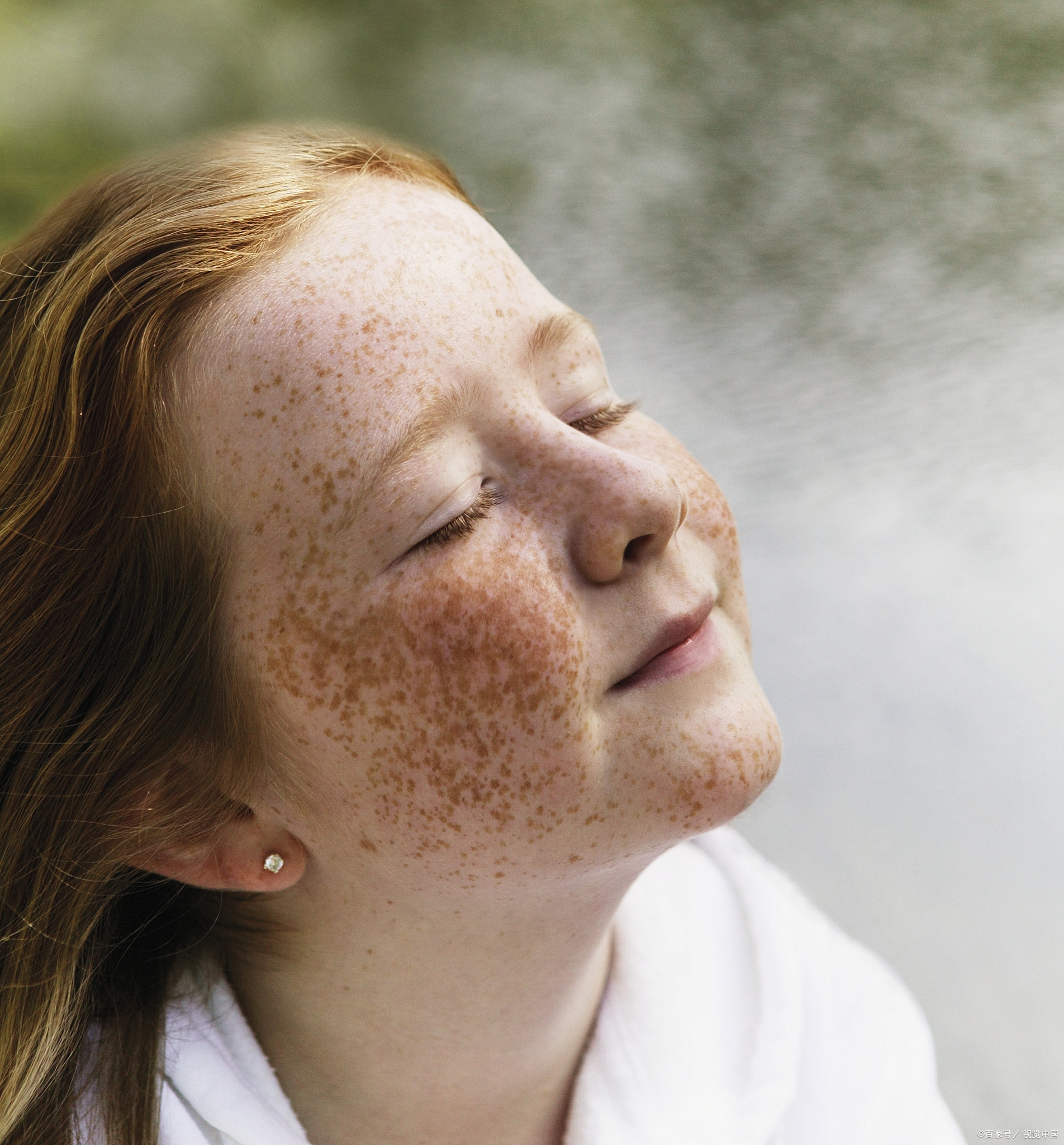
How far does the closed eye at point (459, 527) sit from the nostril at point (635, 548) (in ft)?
0.31

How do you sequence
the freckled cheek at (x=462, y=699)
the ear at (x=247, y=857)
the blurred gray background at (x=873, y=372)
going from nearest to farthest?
the freckled cheek at (x=462, y=699) → the ear at (x=247, y=857) → the blurred gray background at (x=873, y=372)

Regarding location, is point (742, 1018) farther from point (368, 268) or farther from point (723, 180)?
point (723, 180)

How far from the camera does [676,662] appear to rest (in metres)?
0.62

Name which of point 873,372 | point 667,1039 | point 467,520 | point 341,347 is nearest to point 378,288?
point 341,347

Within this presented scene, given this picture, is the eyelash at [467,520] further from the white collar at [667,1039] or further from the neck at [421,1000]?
the white collar at [667,1039]

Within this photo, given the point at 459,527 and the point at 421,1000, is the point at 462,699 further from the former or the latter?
the point at 421,1000

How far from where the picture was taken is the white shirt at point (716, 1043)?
0.74 metres

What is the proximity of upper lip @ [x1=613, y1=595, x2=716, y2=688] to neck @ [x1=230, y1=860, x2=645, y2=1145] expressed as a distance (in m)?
Answer: 0.15

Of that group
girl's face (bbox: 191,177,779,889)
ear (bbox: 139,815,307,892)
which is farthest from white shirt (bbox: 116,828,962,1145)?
girl's face (bbox: 191,177,779,889)

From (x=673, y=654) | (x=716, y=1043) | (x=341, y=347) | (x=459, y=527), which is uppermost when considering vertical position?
(x=341, y=347)

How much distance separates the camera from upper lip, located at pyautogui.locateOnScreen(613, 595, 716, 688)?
611 mm

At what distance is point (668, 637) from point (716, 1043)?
470 millimetres

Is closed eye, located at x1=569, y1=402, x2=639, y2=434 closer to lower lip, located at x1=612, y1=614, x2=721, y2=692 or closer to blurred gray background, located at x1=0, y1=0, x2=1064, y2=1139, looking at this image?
lower lip, located at x1=612, y1=614, x2=721, y2=692

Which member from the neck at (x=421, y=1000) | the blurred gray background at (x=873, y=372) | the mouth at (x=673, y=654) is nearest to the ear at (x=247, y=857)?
the neck at (x=421, y=1000)
